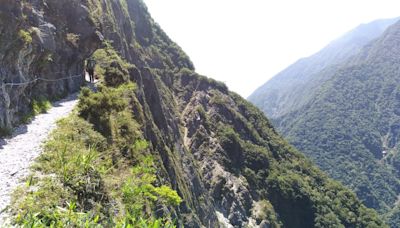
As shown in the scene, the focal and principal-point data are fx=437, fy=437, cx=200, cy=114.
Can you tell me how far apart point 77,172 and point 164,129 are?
40477mm

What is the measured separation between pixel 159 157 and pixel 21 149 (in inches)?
747

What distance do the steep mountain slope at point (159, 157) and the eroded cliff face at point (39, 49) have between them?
1.82 ft

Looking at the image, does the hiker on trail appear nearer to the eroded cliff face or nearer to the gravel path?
the eroded cliff face

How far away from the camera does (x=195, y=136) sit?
99625mm

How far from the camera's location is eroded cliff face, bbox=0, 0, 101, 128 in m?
22.6

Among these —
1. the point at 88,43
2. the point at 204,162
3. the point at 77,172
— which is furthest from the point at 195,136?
the point at 77,172

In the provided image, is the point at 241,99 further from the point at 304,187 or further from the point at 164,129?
the point at 164,129

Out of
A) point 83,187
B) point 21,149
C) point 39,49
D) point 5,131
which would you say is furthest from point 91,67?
point 83,187

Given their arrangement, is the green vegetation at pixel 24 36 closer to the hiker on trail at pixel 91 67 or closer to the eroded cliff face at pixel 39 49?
the eroded cliff face at pixel 39 49

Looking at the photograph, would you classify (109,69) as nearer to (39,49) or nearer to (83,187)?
(39,49)

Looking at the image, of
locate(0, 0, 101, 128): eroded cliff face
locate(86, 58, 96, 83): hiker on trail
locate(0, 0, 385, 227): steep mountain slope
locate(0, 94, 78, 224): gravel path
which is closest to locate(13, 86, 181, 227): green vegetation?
locate(0, 0, 385, 227): steep mountain slope

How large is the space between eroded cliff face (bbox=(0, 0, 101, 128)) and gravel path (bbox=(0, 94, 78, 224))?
958 millimetres

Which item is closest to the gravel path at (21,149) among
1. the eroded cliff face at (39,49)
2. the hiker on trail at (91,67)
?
the eroded cliff face at (39,49)

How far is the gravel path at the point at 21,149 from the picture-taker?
1487 cm
